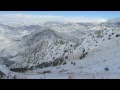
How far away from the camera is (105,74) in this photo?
621 centimetres

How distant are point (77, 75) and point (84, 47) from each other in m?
0.51

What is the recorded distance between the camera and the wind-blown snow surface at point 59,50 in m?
6.29

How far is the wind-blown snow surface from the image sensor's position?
629 cm

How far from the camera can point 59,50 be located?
6.55 metres

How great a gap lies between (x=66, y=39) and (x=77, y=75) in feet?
1.95
